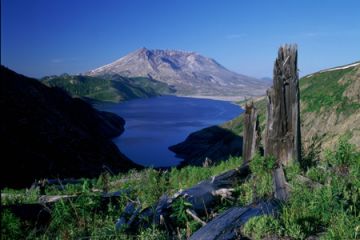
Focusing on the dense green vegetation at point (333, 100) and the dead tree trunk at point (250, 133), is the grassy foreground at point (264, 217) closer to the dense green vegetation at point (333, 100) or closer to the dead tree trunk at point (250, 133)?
the dead tree trunk at point (250, 133)

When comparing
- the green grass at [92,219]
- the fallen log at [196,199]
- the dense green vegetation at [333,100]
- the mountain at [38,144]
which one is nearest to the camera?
the green grass at [92,219]

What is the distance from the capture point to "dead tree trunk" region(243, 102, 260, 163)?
9711 millimetres

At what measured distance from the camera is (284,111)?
910 centimetres

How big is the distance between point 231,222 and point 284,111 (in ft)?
15.3

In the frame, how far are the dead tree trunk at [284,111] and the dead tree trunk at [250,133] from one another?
60 centimetres

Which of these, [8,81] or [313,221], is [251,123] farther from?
[8,81]

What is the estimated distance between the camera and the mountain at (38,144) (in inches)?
1871

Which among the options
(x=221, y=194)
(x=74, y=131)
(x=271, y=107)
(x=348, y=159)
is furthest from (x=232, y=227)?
(x=74, y=131)

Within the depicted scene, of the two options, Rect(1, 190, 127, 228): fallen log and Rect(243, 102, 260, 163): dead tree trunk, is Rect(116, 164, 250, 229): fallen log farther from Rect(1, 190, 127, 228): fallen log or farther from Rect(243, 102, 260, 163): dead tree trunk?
Rect(243, 102, 260, 163): dead tree trunk

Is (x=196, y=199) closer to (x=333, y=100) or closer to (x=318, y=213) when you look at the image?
(x=318, y=213)

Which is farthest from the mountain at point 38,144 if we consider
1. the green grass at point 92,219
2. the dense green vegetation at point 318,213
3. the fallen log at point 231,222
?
the fallen log at point 231,222

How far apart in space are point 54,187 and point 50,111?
209ft

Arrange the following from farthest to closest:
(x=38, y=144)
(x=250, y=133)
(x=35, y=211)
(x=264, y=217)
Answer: (x=38, y=144), (x=250, y=133), (x=35, y=211), (x=264, y=217)

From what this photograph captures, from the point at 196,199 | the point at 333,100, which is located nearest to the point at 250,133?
the point at 196,199
